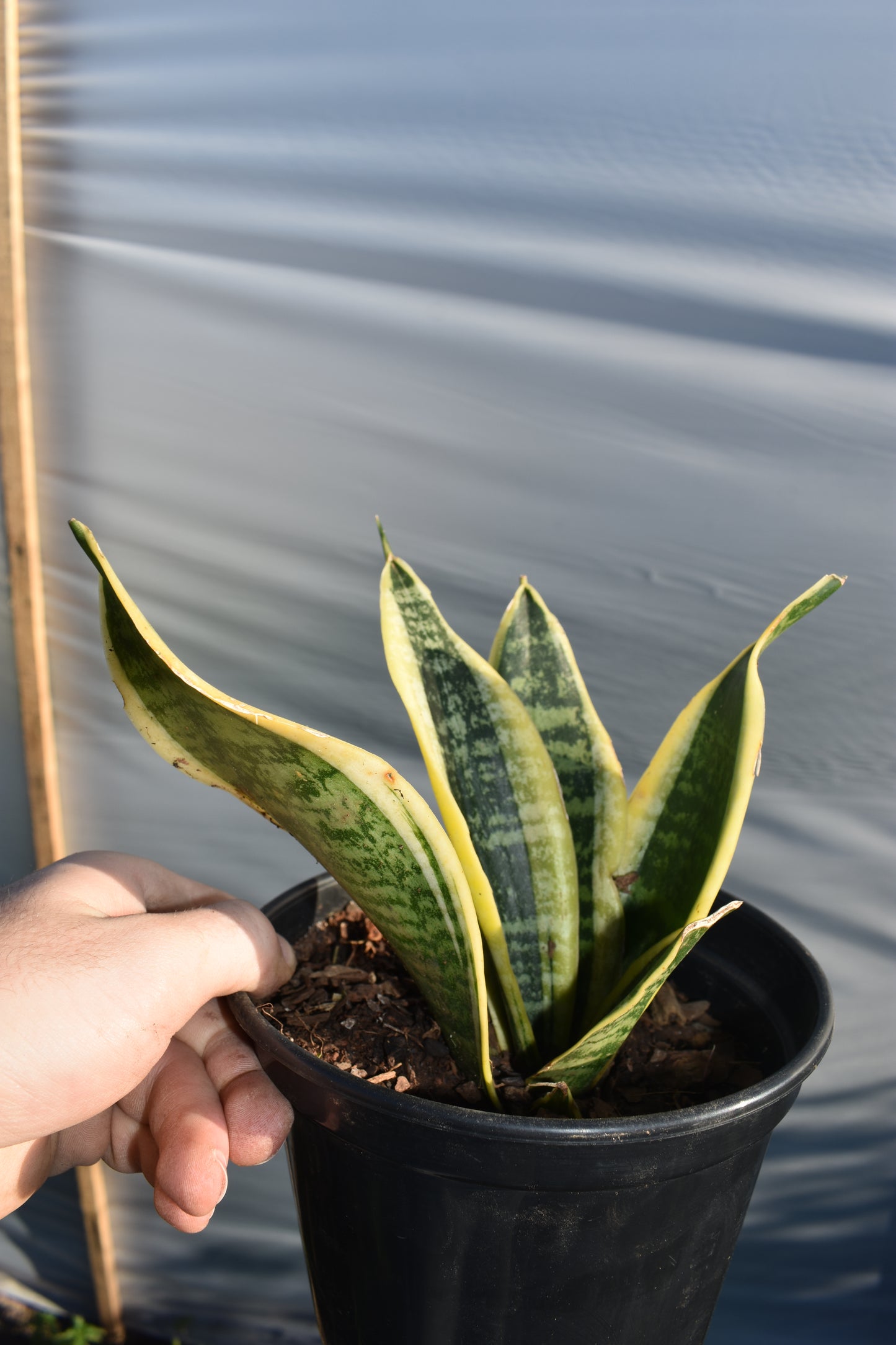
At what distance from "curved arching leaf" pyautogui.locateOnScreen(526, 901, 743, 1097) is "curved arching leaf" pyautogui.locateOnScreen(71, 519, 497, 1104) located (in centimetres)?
4

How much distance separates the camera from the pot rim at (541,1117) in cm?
35

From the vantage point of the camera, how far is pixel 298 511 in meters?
0.95

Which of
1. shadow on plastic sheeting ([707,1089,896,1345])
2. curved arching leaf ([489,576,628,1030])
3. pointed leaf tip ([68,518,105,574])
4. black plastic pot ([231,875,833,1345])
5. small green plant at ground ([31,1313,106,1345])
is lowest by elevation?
small green plant at ground ([31,1313,106,1345])

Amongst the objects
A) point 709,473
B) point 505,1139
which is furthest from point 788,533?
point 505,1139

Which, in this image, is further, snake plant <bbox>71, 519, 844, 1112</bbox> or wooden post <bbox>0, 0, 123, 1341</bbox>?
wooden post <bbox>0, 0, 123, 1341</bbox>

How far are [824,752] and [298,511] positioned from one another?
1.92 ft

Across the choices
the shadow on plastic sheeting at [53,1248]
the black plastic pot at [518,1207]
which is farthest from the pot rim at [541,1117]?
the shadow on plastic sheeting at [53,1248]

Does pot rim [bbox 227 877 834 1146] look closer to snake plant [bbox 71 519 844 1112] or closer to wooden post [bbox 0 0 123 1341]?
snake plant [bbox 71 519 844 1112]

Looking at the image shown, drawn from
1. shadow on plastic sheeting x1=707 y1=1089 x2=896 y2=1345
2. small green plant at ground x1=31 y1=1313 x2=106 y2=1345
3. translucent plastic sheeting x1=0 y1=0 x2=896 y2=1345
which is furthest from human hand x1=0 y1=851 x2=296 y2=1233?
small green plant at ground x1=31 y1=1313 x2=106 y2=1345

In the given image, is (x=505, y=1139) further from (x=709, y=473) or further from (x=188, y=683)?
(x=709, y=473)

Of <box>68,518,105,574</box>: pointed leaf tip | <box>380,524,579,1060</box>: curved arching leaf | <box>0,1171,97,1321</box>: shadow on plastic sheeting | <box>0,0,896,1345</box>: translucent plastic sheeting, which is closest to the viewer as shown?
<box>68,518,105,574</box>: pointed leaf tip

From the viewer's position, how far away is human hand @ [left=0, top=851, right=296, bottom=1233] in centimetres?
39

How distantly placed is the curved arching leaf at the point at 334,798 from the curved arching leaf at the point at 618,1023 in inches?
1.4

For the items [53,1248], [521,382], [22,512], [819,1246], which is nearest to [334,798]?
[521,382]
